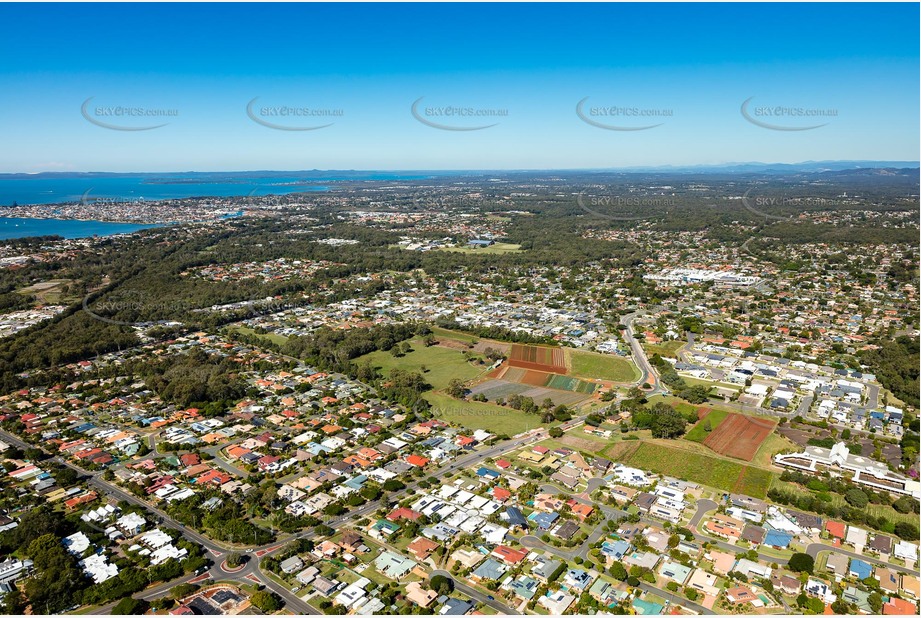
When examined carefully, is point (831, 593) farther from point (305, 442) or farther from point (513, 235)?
point (513, 235)

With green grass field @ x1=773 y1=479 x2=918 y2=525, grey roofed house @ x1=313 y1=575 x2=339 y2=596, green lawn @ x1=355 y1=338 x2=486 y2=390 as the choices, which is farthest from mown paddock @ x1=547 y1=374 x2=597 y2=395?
grey roofed house @ x1=313 y1=575 x2=339 y2=596

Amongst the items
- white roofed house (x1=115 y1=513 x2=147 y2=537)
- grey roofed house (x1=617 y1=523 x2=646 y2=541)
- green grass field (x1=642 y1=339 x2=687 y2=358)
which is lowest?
grey roofed house (x1=617 y1=523 x2=646 y2=541)

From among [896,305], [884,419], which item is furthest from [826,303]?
[884,419]

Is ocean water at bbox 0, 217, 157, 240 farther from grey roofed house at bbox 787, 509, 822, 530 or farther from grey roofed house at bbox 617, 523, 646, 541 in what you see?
grey roofed house at bbox 787, 509, 822, 530

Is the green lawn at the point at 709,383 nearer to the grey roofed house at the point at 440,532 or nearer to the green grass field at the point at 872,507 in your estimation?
the green grass field at the point at 872,507

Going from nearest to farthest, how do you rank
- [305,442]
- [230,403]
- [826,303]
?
[305,442] < [230,403] < [826,303]

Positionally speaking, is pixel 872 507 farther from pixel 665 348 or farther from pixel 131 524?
pixel 131 524

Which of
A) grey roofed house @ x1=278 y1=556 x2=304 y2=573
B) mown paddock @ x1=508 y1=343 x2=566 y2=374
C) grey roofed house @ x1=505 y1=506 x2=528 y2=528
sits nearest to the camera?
grey roofed house @ x1=278 y1=556 x2=304 y2=573
